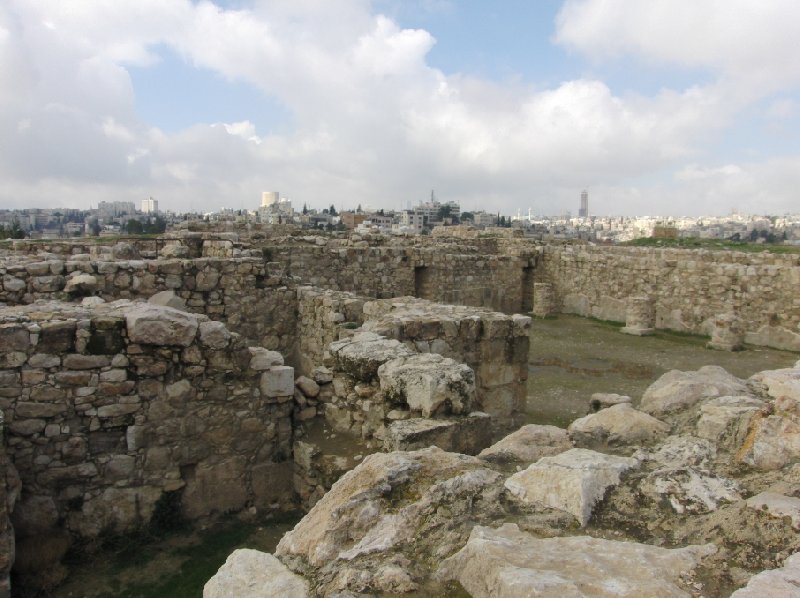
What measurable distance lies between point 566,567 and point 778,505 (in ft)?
3.26

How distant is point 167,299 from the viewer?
831cm

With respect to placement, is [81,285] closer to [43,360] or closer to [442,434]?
[43,360]

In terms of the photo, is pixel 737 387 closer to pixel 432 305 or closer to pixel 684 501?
pixel 684 501

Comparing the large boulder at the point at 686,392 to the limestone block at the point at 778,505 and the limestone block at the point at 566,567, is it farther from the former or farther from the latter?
the limestone block at the point at 566,567

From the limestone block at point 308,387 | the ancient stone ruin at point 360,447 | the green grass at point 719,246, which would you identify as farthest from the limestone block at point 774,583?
the green grass at point 719,246

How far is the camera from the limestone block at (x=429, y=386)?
16.0 feet

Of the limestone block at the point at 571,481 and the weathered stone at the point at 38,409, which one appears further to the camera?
the weathered stone at the point at 38,409

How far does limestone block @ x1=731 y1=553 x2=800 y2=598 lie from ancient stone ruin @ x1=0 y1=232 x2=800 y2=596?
0.01m

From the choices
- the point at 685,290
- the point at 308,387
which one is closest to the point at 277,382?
the point at 308,387

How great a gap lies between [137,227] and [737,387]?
195 feet

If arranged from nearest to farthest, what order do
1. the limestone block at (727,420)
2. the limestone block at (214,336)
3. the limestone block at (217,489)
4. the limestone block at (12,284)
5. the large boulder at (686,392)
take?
the limestone block at (727,420)
the large boulder at (686,392)
the limestone block at (214,336)
the limestone block at (217,489)
the limestone block at (12,284)

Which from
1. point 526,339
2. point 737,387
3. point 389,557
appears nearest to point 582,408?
point 526,339

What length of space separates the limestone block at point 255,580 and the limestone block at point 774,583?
Result: 4.94 ft

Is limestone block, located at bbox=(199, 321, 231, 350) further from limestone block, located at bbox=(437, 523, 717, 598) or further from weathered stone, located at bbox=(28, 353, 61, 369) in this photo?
limestone block, located at bbox=(437, 523, 717, 598)
